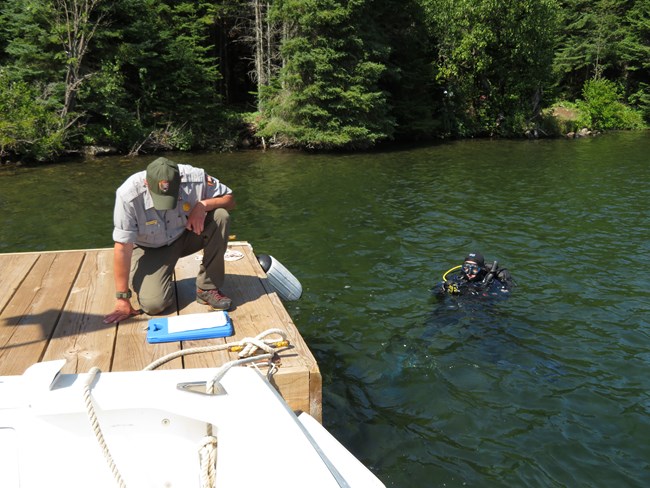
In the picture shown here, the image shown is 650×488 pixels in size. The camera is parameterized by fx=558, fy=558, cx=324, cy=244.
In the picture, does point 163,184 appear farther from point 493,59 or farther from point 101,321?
point 493,59

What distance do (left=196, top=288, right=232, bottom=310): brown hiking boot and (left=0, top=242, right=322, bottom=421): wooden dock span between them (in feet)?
0.21

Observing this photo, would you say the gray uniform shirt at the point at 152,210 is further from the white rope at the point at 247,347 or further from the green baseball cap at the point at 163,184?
the white rope at the point at 247,347

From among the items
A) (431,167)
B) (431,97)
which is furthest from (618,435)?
(431,97)

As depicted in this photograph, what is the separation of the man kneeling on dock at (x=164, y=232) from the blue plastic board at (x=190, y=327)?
1.06 ft

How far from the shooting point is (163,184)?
4.33 metres

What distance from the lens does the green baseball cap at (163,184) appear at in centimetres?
434

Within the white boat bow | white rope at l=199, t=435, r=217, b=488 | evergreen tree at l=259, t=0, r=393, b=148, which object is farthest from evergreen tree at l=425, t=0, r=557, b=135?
white rope at l=199, t=435, r=217, b=488

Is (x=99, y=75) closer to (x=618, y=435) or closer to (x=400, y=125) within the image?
Result: (x=400, y=125)

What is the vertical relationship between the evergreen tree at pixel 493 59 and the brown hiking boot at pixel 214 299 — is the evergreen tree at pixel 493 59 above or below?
above

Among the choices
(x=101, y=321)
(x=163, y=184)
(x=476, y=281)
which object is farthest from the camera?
(x=476, y=281)

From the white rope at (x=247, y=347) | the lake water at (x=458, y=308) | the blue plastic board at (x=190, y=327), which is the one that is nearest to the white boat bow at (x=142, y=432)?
the white rope at (x=247, y=347)

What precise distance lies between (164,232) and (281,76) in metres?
20.6

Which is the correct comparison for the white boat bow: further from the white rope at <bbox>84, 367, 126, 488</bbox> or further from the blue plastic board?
the blue plastic board

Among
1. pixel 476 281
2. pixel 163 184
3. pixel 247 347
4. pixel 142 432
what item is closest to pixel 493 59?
pixel 476 281
